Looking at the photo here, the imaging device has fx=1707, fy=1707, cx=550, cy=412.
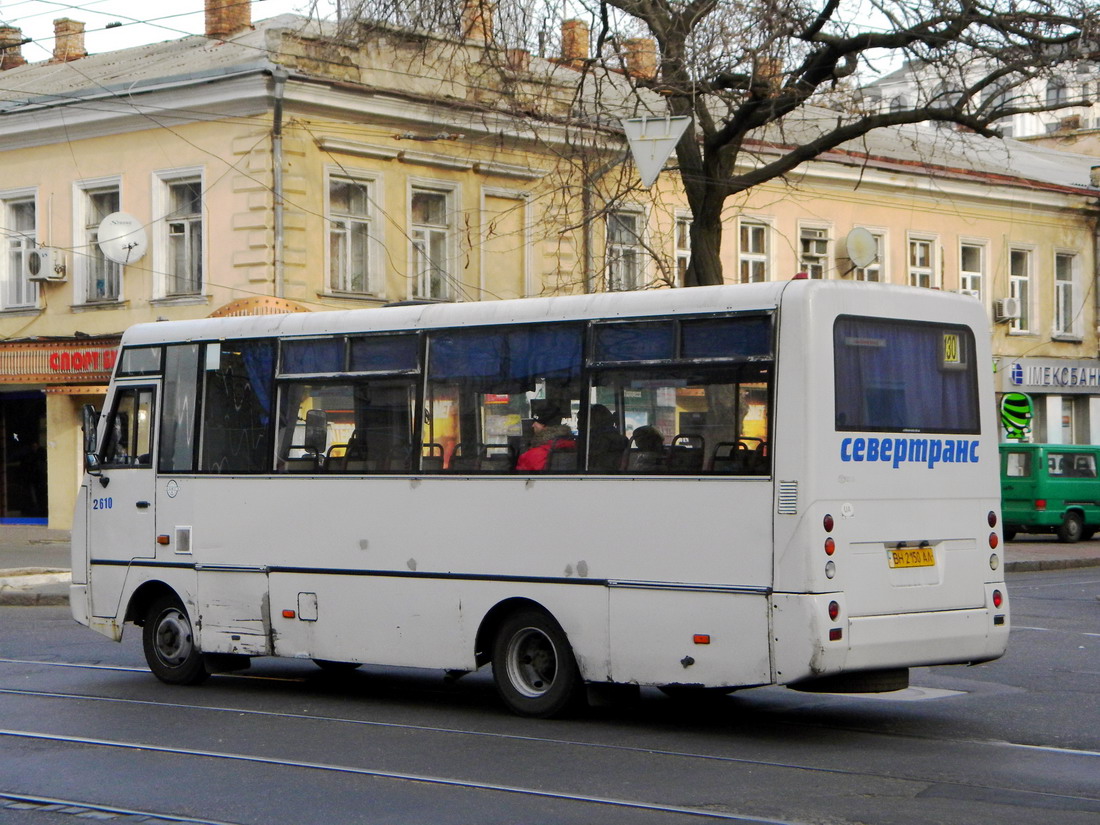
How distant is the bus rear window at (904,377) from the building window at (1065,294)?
1310 inches

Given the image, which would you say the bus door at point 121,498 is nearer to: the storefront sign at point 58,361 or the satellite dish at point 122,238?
the satellite dish at point 122,238

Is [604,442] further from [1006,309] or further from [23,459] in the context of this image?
[1006,309]

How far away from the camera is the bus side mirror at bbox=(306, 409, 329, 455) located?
1177cm

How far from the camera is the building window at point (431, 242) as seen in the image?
1161 inches

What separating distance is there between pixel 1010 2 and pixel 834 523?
13633 mm

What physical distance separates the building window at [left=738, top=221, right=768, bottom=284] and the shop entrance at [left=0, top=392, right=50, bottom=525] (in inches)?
558

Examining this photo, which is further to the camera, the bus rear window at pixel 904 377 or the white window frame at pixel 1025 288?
the white window frame at pixel 1025 288

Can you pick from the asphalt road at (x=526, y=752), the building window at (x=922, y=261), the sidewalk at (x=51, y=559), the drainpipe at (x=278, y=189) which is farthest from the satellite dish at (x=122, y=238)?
the building window at (x=922, y=261)

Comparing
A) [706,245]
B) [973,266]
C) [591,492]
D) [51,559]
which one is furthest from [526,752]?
[973,266]

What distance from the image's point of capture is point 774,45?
2152cm

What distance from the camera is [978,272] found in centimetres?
4012

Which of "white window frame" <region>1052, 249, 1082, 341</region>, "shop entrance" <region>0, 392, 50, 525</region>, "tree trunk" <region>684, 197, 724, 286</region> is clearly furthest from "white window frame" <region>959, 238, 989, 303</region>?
"shop entrance" <region>0, 392, 50, 525</region>

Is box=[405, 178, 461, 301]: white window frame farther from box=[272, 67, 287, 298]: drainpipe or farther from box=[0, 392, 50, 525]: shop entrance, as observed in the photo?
box=[0, 392, 50, 525]: shop entrance

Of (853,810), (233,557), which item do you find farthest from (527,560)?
(853,810)
